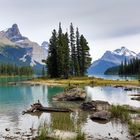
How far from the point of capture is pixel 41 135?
25578mm

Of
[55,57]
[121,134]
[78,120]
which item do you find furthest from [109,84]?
[121,134]

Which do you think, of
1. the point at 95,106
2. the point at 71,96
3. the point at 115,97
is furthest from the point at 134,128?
the point at 115,97

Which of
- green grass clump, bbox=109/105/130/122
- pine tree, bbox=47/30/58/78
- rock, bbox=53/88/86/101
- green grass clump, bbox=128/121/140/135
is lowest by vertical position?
green grass clump, bbox=128/121/140/135

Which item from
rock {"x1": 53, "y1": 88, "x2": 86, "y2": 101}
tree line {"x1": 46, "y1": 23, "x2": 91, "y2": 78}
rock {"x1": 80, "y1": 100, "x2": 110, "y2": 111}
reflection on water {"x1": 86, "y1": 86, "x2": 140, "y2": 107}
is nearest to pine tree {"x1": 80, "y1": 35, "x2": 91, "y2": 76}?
tree line {"x1": 46, "y1": 23, "x2": 91, "y2": 78}

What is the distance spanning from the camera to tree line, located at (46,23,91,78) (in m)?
128

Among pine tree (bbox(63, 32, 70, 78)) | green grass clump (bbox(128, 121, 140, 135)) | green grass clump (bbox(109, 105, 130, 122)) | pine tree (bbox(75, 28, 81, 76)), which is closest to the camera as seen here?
green grass clump (bbox(128, 121, 140, 135))

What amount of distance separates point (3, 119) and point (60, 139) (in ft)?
49.5

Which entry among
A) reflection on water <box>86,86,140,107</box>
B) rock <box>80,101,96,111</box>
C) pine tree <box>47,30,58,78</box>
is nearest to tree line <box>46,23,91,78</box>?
pine tree <box>47,30,58,78</box>

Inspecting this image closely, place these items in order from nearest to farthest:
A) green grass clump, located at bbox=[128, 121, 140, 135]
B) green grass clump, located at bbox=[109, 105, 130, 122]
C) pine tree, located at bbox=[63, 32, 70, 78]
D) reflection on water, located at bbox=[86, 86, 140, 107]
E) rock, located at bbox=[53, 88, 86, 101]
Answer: green grass clump, located at bbox=[128, 121, 140, 135] < green grass clump, located at bbox=[109, 105, 130, 122] < reflection on water, located at bbox=[86, 86, 140, 107] < rock, located at bbox=[53, 88, 86, 101] < pine tree, located at bbox=[63, 32, 70, 78]

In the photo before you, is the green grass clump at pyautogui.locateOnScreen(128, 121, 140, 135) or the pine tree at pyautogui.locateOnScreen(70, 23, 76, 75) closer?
the green grass clump at pyautogui.locateOnScreen(128, 121, 140, 135)

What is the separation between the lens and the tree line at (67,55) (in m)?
128

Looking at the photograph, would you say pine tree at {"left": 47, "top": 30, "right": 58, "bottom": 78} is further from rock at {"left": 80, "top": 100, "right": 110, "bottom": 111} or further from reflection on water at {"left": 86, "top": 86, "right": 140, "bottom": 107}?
rock at {"left": 80, "top": 100, "right": 110, "bottom": 111}

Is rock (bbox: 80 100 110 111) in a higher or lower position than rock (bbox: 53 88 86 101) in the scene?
lower

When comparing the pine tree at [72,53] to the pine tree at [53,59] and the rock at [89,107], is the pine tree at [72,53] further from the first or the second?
the rock at [89,107]
